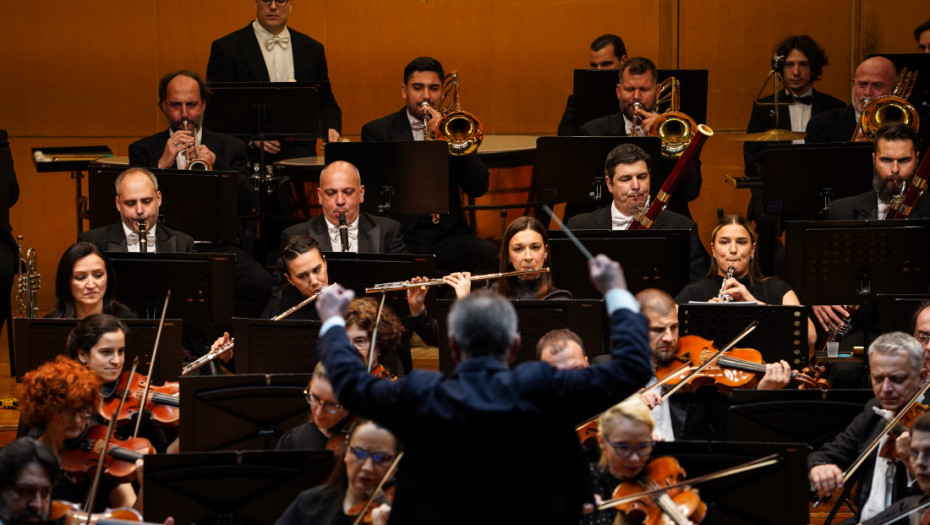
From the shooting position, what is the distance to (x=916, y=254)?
485cm

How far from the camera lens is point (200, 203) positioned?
554cm

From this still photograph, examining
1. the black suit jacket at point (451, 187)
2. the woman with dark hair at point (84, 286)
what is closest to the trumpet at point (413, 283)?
the woman with dark hair at point (84, 286)

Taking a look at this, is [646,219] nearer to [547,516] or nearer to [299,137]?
[299,137]

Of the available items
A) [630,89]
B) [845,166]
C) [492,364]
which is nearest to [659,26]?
[630,89]

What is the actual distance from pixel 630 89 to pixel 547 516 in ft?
12.8

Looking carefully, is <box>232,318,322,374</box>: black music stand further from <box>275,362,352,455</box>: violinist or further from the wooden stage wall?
the wooden stage wall

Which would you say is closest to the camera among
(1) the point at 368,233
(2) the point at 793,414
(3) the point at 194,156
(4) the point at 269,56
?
(2) the point at 793,414

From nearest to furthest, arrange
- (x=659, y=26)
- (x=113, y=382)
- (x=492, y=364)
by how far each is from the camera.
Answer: (x=492, y=364)
(x=113, y=382)
(x=659, y=26)

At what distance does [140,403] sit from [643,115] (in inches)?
120

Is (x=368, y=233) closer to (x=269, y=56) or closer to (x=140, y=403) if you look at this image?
(x=140, y=403)

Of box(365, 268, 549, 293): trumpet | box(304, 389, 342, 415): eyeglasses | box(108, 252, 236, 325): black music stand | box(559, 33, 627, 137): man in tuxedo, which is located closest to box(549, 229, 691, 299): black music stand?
box(365, 268, 549, 293): trumpet

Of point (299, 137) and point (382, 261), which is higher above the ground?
point (299, 137)

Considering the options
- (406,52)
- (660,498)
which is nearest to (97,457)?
(660,498)

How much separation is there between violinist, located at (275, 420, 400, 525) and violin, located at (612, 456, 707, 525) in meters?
0.64
